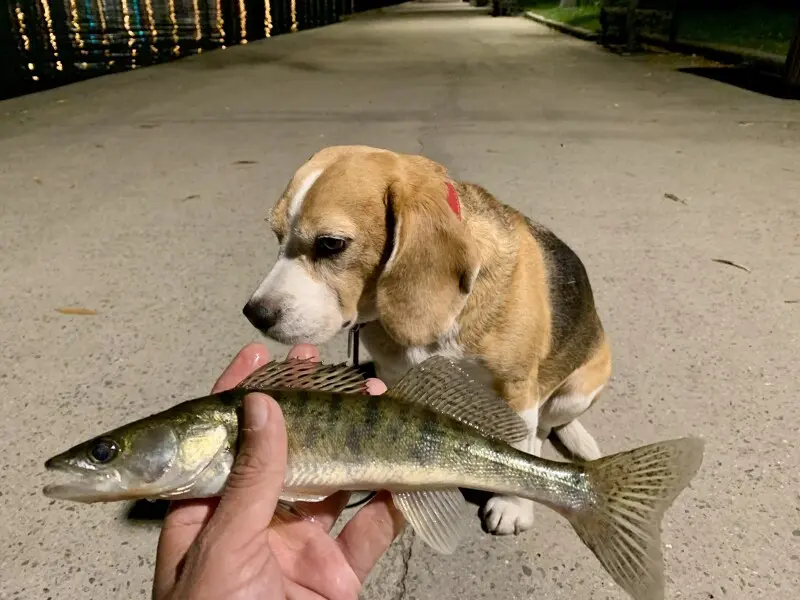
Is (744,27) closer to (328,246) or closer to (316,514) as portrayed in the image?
(328,246)

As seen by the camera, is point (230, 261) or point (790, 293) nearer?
point (790, 293)

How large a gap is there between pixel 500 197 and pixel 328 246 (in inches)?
135

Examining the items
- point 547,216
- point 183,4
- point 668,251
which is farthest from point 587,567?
point 183,4

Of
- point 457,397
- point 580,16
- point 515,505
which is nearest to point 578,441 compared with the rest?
point 515,505

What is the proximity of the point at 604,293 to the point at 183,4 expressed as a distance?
33595 millimetres

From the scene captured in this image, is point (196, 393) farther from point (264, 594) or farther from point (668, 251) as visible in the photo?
point (668, 251)

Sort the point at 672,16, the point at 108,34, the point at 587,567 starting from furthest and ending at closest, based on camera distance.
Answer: the point at 108,34 → the point at 672,16 → the point at 587,567

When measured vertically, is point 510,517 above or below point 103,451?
below

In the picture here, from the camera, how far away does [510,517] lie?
2.25m

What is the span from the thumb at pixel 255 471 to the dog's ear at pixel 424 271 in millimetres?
846

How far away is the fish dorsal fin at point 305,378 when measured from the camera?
1501 mm

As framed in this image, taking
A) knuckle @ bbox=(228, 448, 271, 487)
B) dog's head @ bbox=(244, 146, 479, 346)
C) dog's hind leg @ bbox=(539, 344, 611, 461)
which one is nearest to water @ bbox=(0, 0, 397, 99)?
dog's head @ bbox=(244, 146, 479, 346)

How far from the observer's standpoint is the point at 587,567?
210cm

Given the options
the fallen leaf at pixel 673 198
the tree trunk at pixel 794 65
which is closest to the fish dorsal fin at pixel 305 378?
the fallen leaf at pixel 673 198
